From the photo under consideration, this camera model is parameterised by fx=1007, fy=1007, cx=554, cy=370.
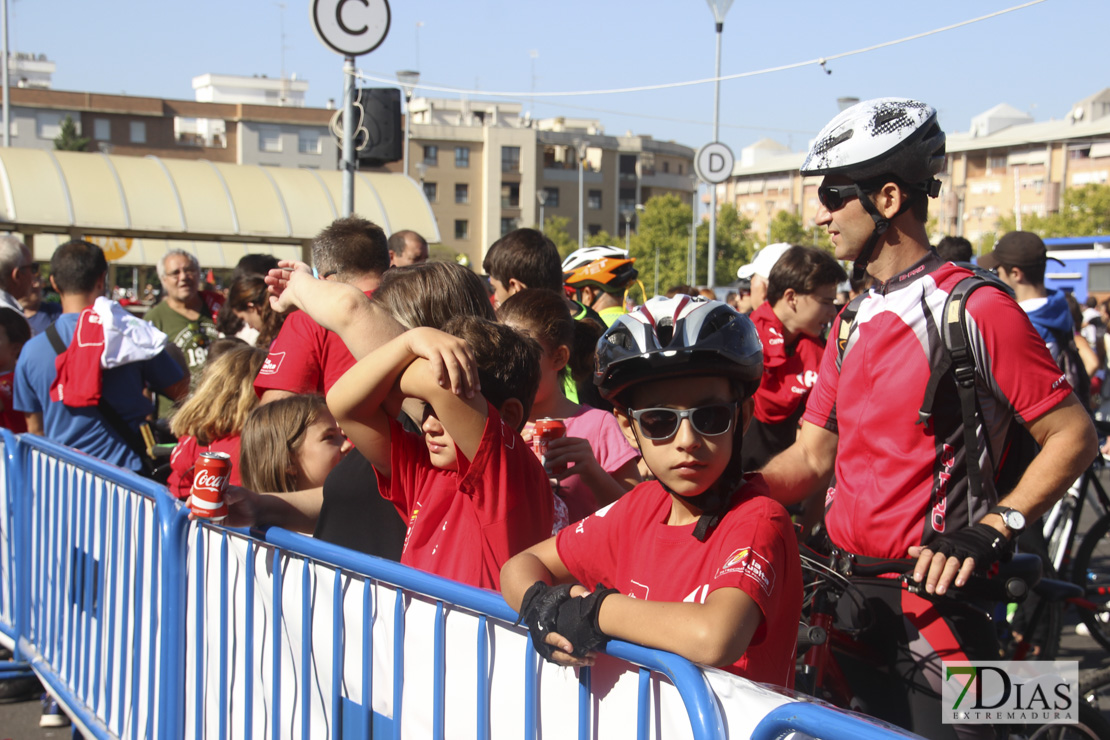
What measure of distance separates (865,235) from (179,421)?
2882 millimetres

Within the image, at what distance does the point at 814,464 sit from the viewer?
2975 mm

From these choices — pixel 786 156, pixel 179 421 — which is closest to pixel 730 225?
pixel 786 156

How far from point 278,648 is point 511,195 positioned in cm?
9792

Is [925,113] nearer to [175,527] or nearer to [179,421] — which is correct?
[175,527]

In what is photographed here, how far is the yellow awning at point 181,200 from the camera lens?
1524 centimetres

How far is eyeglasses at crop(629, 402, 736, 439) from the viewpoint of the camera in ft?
6.79

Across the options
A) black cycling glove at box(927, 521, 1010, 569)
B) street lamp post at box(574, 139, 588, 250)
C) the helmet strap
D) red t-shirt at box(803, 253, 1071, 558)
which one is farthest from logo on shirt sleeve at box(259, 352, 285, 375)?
street lamp post at box(574, 139, 588, 250)

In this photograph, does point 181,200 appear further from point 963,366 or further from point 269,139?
point 269,139

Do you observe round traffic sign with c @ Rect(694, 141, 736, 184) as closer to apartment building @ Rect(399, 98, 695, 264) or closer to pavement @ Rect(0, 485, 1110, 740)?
pavement @ Rect(0, 485, 1110, 740)

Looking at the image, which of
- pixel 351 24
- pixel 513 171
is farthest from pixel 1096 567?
pixel 513 171

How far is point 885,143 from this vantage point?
Result: 2537 mm

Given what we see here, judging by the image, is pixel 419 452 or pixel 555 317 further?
pixel 555 317

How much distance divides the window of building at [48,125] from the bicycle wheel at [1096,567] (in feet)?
298

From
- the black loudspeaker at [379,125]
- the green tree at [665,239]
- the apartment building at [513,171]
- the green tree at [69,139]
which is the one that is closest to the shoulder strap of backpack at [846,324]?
the black loudspeaker at [379,125]
